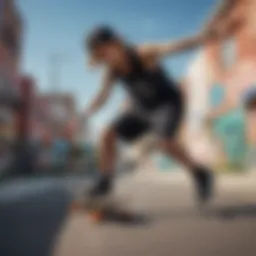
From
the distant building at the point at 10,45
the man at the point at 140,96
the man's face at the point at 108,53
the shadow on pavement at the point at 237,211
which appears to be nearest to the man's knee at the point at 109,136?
the man at the point at 140,96

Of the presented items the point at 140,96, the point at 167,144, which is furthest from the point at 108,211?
the point at 140,96

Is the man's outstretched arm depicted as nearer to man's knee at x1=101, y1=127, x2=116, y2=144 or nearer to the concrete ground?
man's knee at x1=101, y1=127, x2=116, y2=144

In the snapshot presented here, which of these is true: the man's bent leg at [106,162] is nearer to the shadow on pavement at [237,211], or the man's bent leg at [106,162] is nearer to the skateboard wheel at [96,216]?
the skateboard wheel at [96,216]

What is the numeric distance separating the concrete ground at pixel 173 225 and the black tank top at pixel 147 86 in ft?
0.93

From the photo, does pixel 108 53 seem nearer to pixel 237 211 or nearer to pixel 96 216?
pixel 96 216

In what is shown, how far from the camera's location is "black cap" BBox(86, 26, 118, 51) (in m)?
1.83

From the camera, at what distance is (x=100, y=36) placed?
6.02 ft

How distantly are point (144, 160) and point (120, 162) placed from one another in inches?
3.6

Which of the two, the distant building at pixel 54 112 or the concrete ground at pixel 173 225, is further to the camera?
the distant building at pixel 54 112

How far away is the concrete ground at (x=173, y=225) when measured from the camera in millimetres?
1744

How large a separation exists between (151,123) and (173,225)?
16.2 inches

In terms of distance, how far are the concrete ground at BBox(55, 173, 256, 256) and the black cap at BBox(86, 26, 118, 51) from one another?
20.7 inches

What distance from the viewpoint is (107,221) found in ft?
6.15

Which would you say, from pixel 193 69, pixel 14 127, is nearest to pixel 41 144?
pixel 14 127
